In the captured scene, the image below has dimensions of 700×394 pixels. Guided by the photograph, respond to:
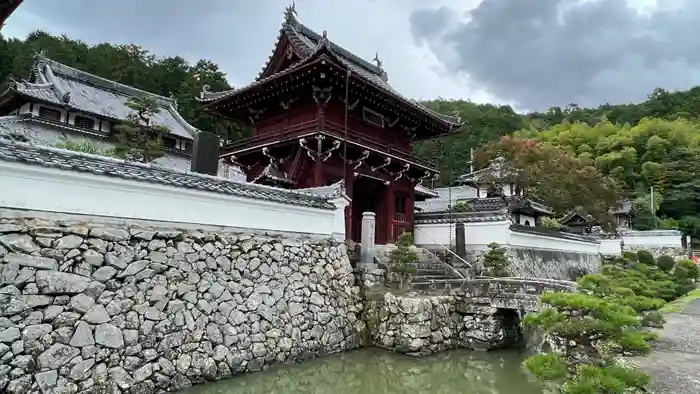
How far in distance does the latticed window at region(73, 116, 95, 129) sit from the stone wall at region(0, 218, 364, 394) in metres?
20.2

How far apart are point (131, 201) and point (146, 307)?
6.30ft

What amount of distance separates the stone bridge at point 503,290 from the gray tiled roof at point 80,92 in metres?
19.0

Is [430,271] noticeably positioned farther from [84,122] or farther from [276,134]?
[84,122]

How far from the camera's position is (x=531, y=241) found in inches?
723

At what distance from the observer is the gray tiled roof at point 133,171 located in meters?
6.48

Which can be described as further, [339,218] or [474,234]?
[474,234]

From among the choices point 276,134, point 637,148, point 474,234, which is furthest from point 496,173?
point 637,148

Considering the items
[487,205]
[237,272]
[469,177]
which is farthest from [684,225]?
[237,272]

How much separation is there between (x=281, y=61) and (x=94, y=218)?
12.7 m

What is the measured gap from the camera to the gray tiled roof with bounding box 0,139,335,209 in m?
Result: 6.48

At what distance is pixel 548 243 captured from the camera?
65.9ft

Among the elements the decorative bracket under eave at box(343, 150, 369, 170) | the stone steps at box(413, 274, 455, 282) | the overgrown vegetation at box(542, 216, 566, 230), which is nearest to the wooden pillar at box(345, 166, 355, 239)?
the decorative bracket under eave at box(343, 150, 369, 170)

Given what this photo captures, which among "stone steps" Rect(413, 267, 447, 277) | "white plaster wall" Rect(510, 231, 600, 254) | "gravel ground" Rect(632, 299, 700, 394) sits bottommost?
"gravel ground" Rect(632, 299, 700, 394)

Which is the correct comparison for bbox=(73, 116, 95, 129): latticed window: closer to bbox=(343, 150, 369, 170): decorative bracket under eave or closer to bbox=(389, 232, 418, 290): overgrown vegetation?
bbox=(343, 150, 369, 170): decorative bracket under eave
